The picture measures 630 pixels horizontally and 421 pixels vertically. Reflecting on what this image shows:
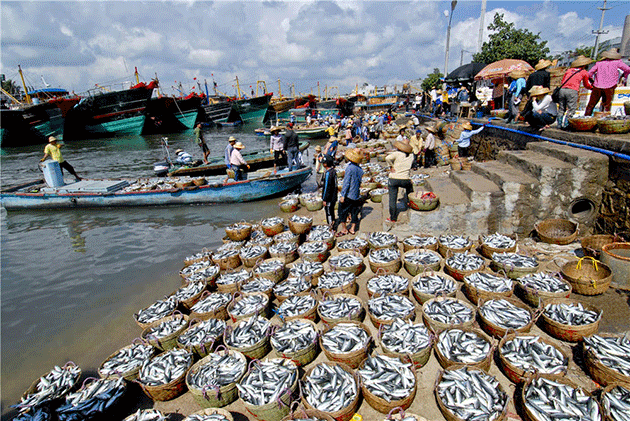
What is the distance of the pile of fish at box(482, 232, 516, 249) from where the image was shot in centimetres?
535

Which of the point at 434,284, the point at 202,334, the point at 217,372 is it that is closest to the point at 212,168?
the point at 202,334

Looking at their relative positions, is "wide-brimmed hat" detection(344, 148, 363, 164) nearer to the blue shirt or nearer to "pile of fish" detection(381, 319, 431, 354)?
the blue shirt

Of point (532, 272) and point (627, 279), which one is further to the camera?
point (532, 272)

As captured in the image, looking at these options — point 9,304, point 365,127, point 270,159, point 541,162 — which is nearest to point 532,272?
point 541,162

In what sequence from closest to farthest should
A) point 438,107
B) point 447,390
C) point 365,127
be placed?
point 447,390 → point 438,107 → point 365,127

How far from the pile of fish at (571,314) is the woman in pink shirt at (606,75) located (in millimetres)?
6093

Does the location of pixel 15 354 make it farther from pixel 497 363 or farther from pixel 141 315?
pixel 497 363

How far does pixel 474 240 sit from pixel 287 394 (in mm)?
5002

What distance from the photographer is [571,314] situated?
12.1 ft

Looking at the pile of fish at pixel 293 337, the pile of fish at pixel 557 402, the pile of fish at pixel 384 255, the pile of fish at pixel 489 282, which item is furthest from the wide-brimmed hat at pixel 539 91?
the pile of fish at pixel 293 337

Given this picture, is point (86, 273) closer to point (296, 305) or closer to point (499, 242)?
point (296, 305)

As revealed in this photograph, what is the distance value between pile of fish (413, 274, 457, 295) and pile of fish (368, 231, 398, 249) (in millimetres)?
1180

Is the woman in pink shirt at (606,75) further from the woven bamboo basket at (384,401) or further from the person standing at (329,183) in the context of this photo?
the woven bamboo basket at (384,401)

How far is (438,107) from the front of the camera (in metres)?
18.9
